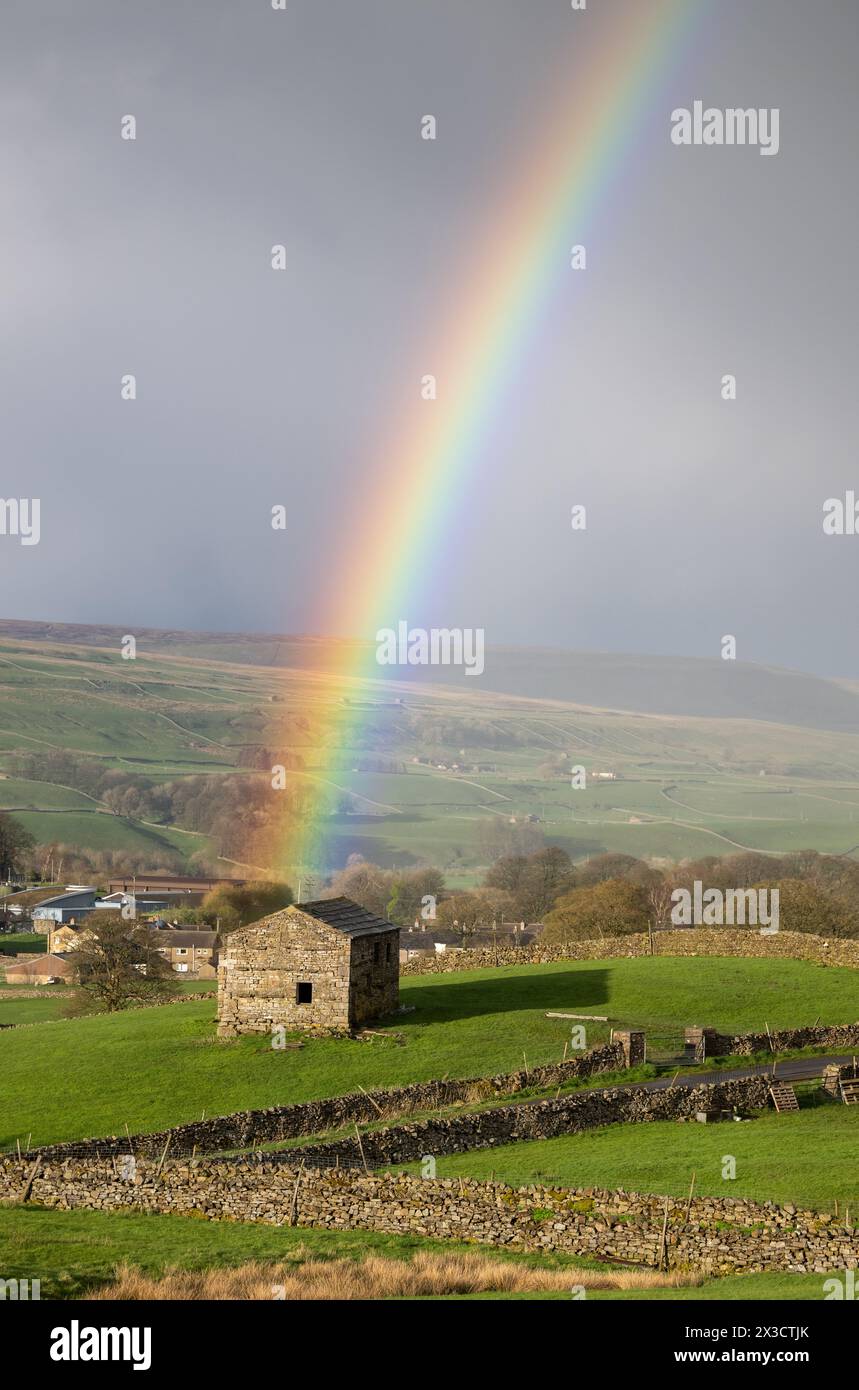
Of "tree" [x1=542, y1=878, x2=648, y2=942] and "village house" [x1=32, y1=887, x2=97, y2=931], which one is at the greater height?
"tree" [x1=542, y1=878, x2=648, y2=942]

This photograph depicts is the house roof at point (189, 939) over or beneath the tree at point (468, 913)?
beneath

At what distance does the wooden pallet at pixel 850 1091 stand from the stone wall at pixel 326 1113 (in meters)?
6.86

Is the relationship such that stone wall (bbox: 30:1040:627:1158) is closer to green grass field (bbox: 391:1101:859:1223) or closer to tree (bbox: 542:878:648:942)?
green grass field (bbox: 391:1101:859:1223)

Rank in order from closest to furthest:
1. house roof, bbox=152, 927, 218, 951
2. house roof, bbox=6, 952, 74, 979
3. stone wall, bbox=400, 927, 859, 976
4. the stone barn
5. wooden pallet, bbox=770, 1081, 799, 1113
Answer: wooden pallet, bbox=770, 1081, 799, 1113, the stone barn, stone wall, bbox=400, 927, 859, 976, house roof, bbox=6, 952, 74, 979, house roof, bbox=152, 927, 218, 951

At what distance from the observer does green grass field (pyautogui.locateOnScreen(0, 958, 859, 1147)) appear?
37188mm

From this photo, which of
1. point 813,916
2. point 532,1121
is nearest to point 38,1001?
point 813,916

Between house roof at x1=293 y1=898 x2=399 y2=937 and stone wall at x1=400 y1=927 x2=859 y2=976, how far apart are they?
17.9m

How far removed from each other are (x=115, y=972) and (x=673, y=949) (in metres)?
27.1

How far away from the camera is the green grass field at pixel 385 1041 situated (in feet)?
122

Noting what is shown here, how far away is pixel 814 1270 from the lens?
2264 cm

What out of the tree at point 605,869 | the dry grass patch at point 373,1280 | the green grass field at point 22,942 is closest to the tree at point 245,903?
the green grass field at point 22,942

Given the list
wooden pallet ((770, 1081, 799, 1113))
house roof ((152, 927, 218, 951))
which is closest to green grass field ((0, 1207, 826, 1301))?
wooden pallet ((770, 1081, 799, 1113))

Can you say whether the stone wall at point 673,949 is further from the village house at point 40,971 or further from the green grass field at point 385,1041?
the village house at point 40,971
